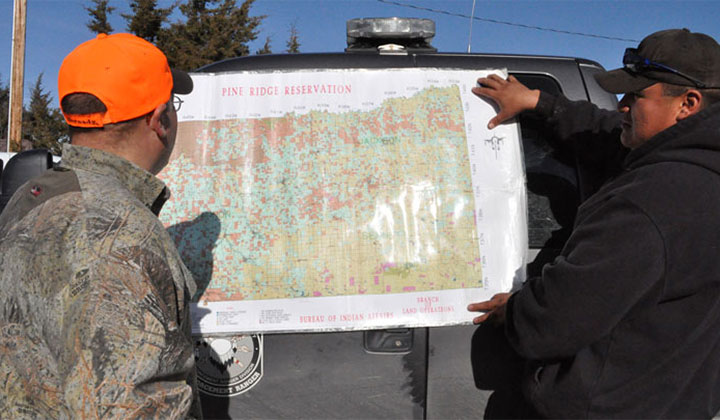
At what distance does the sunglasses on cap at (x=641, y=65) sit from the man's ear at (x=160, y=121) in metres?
1.41

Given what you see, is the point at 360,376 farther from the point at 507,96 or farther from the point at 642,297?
the point at 507,96

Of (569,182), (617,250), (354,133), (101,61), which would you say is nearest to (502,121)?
(569,182)

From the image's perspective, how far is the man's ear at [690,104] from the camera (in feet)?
5.49

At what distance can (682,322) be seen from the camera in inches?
59.3

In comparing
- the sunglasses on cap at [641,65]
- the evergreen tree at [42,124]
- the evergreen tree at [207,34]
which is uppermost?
the evergreen tree at [207,34]

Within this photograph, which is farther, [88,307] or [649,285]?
[649,285]

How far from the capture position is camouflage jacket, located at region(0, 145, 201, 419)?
43.5 inches

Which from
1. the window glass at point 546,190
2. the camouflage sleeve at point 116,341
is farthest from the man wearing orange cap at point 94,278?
the window glass at point 546,190

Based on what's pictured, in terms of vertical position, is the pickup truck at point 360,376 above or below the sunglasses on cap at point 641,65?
below

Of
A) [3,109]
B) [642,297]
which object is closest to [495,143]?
[642,297]

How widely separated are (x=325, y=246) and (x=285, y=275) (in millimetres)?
163

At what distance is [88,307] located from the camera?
110 centimetres

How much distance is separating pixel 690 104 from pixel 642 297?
0.64 meters

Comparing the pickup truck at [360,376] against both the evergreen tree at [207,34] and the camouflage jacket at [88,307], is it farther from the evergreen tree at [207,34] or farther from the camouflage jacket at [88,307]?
the evergreen tree at [207,34]
